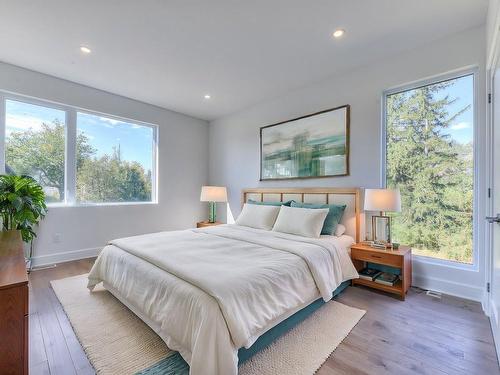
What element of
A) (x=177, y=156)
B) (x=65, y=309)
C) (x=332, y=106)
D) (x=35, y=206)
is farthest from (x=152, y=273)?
(x=177, y=156)

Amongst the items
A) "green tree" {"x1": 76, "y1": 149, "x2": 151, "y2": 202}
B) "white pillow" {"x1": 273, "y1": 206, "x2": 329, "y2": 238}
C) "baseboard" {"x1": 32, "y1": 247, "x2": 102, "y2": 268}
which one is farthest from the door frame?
"baseboard" {"x1": 32, "y1": 247, "x2": 102, "y2": 268}

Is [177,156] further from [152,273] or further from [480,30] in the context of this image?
[480,30]

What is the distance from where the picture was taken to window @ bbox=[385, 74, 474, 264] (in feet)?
8.18

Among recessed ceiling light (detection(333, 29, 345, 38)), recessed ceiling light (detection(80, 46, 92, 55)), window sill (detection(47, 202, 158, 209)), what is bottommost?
window sill (detection(47, 202, 158, 209))

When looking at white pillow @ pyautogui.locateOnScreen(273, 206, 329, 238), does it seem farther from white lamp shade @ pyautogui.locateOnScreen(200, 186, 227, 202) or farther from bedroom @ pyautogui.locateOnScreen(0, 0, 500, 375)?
white lamp shade @ pyautogui.locateOnScreen(200, 186, 227, 202)

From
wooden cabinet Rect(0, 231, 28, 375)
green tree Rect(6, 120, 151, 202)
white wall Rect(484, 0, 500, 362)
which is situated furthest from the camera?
green tree Rect(6, 120, 151, 202)

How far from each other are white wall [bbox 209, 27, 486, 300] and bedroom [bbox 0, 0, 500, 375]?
0.02 m

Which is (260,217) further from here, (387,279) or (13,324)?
(13,324)

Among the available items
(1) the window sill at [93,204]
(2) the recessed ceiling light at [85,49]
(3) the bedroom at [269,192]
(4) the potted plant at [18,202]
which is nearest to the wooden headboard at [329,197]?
(3) the bedroom at [269,192]

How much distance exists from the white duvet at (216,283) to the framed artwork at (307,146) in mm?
1303

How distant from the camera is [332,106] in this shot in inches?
134

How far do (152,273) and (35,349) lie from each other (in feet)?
2.97

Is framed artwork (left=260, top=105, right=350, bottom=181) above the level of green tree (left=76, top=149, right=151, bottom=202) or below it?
above

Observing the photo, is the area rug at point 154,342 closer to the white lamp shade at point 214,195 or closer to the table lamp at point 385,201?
the table lamp at point 385,201
